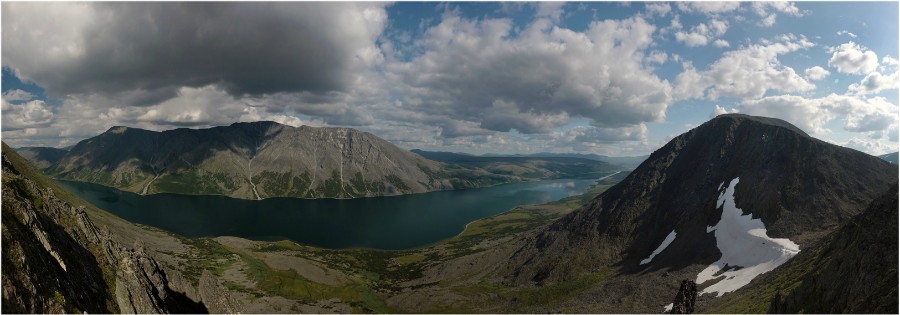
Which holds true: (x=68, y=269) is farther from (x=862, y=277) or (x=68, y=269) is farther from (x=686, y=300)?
(x=686, y=300)

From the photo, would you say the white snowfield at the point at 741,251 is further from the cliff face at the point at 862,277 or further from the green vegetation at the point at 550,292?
the green vegetation at the point at 550,292

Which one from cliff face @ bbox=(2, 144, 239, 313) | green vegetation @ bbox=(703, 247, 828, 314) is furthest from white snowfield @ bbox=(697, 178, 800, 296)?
cliff face @ bbox=(2, 144, 239, 313)

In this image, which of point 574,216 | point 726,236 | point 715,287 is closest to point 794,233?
point 726,236

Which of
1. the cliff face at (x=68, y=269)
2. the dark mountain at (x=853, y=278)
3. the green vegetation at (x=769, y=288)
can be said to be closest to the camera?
the cliff face at (x=68, y=269)

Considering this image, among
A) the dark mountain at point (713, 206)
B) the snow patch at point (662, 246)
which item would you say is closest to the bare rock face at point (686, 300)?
the dark mountain at point (713, 206)

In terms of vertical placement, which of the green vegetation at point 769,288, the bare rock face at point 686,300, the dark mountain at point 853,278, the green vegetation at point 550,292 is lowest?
the green vegetation at point 550,292

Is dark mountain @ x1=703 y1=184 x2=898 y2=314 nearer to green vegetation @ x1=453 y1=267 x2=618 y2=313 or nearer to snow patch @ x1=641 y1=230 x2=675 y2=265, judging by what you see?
green vegetation @ x1=453 y1=267 x2=618 y2=313
